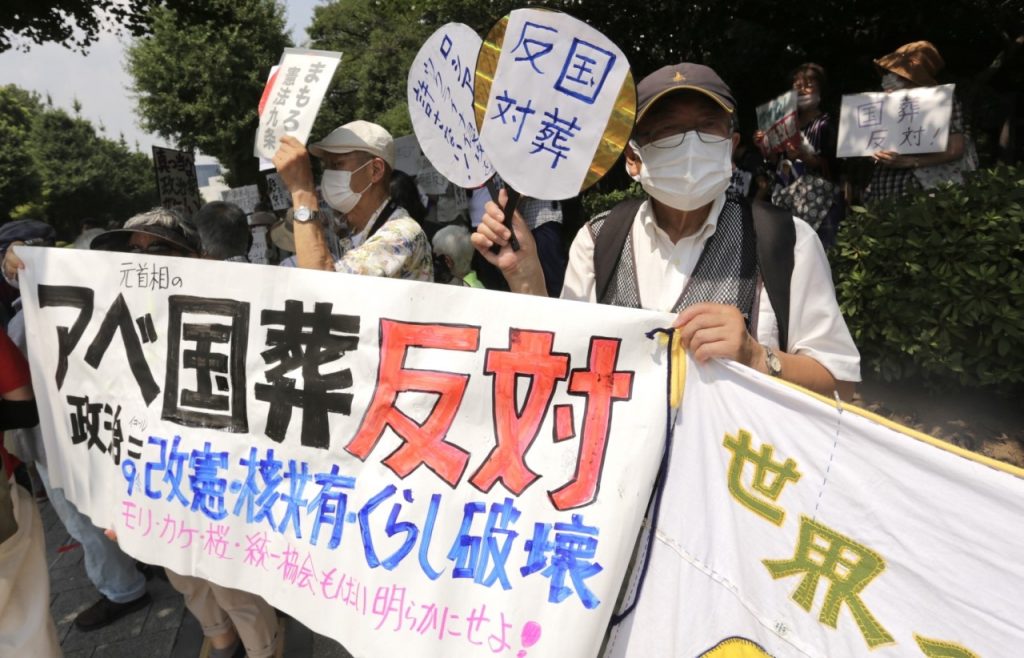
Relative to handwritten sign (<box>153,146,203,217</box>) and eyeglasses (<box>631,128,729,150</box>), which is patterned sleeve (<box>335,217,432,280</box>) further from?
handwritten sign (<box>153,146,203,217</box>)

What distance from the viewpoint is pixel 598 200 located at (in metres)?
7.38

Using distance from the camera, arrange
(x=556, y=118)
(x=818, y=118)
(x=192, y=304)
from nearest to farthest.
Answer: (x=556, y=118) < (x=192, y=304) < (x=818, y=118)

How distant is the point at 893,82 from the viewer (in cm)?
375

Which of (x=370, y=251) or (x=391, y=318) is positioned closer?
(x=391, y=318)

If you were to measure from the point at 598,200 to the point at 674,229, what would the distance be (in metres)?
5.79

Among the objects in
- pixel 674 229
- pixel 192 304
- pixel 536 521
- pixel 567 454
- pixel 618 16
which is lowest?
pixel 536 521

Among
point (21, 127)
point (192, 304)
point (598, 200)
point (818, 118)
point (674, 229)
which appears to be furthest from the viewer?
point (21, 127)

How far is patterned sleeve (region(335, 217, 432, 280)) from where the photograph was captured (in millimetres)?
2139

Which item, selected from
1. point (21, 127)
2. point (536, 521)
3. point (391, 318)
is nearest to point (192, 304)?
point (391, 318)

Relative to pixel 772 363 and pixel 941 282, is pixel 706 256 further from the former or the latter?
pixel 941 282

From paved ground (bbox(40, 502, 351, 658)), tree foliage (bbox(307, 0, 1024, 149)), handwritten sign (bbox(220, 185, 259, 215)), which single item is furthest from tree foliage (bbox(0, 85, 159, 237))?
paved ground (bbox(40, 502, 351, 658))

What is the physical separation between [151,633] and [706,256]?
3.07 metres

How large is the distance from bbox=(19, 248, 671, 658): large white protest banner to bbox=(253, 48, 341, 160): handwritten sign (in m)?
0.53

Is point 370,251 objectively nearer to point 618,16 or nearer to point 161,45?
point 618,16
